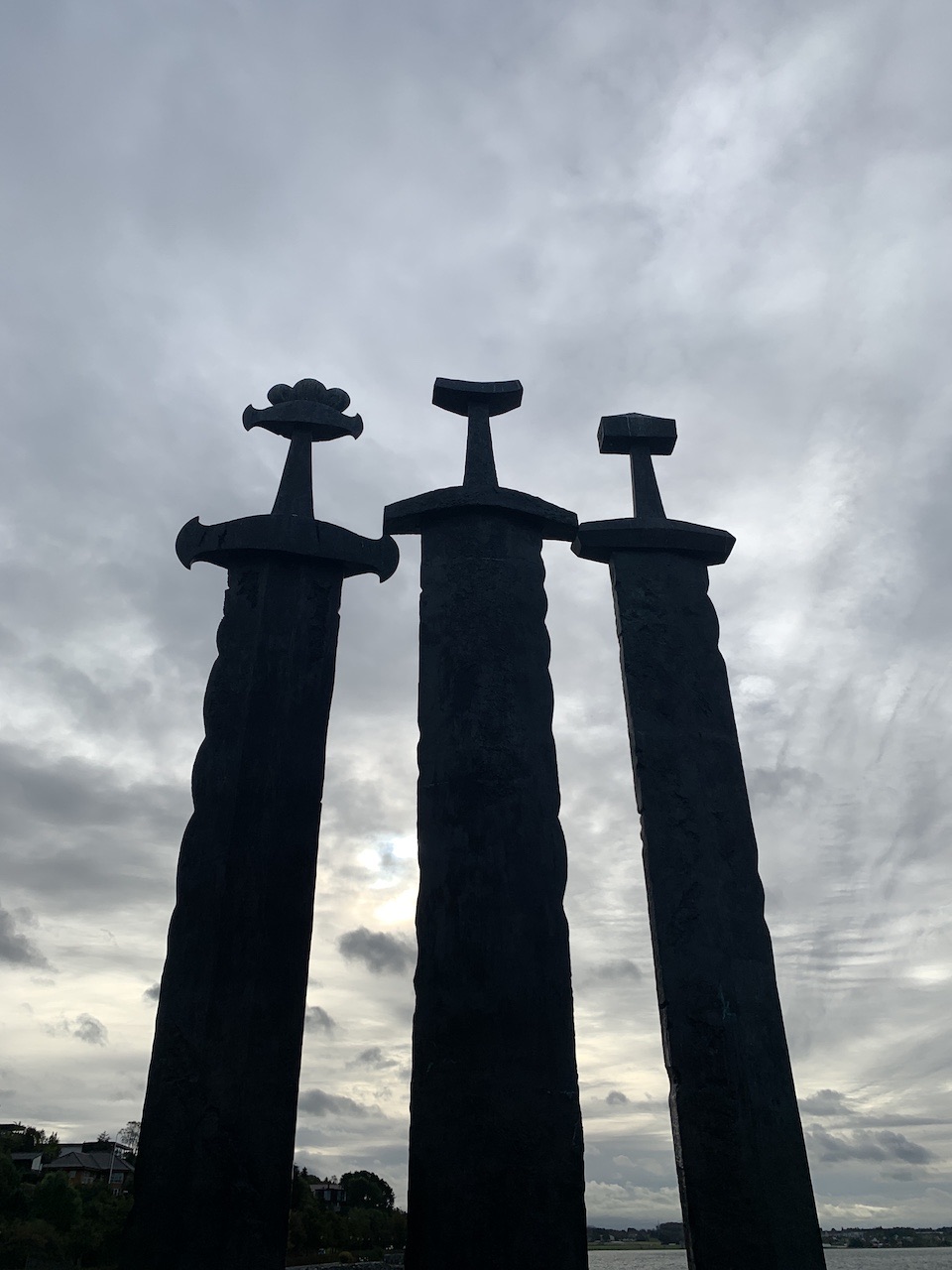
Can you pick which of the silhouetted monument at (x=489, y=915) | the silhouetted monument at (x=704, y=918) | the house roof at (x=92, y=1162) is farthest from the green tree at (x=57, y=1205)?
the silhouetted monument at (x=704, y=918)

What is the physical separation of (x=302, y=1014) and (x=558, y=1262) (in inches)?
70.8

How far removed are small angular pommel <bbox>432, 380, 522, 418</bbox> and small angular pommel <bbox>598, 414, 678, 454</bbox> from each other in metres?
0.79

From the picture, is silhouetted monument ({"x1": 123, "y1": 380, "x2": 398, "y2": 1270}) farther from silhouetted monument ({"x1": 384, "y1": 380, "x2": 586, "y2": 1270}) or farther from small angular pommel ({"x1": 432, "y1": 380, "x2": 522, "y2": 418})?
small angular pommel ({"x1": 432, "y1": 380, "x2": 522, "y2": 418})

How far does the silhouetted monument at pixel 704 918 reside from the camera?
4770 mm

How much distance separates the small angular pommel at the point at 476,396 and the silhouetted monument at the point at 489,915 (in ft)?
2.68

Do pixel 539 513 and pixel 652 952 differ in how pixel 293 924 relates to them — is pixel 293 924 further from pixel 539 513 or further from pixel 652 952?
pixel 539 513

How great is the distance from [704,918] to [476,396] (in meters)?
4.29

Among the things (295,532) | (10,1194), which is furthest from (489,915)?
(10,1194)

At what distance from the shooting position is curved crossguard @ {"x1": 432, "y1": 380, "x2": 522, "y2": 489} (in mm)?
7160

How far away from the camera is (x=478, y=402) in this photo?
7.37 m

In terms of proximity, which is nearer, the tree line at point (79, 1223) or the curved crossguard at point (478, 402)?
the curved crossguard at point (478, 402)

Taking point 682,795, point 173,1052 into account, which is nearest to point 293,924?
point 173,1052

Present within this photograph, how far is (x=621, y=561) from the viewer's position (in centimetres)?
682

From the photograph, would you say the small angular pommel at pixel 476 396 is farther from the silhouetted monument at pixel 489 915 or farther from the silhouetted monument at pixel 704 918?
the silhouetted monument at pixel 704 918
